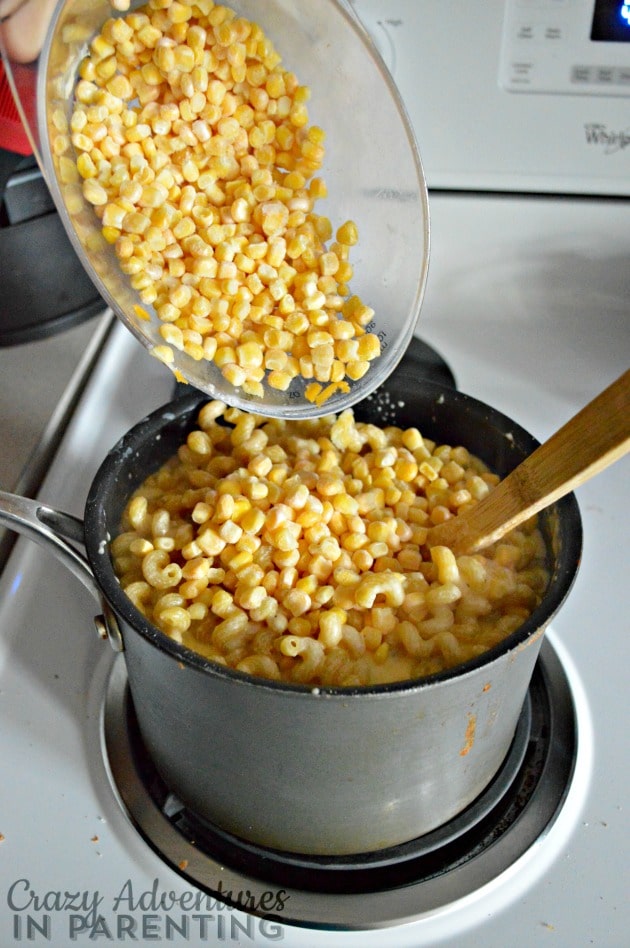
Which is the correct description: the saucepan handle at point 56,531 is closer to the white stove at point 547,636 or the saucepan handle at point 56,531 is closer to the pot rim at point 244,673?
the pot rim at point 244,673

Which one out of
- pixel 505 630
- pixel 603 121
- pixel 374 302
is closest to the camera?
pixel 505 630

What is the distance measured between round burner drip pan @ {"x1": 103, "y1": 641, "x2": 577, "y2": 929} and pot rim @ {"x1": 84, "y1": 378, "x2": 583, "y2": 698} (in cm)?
18

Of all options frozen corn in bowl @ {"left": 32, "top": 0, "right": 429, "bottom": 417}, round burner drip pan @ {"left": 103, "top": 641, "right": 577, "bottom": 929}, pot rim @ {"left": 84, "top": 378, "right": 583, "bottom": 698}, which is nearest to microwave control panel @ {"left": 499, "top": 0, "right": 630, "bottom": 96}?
frozen corn in bowl @ {"left": 32, "top": 0, "right": 429, "bottom": 417}

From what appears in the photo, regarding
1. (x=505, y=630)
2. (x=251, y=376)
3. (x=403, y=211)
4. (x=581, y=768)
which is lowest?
(x=581, y=768)

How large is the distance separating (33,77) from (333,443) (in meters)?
0.41

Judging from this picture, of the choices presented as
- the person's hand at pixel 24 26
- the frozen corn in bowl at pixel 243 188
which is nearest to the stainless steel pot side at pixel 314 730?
the frozen corn in bowl at pixel 243 188

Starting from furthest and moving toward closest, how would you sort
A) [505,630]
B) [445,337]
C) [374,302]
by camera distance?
[445,337], [374,302], [505,630]

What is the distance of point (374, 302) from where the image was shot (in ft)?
2.72

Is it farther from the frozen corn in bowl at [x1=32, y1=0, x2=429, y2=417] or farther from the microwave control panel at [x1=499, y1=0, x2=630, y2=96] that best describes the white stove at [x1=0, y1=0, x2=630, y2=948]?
the frozen corn in bowl at [x1=32, y1=0, x2=429, y2=417]

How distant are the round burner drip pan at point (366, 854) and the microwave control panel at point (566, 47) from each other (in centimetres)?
66

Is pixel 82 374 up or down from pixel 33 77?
down

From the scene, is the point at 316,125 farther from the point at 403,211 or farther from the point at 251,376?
the point at 251,376

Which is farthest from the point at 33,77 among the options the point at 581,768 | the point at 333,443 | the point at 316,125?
the point at 581,768

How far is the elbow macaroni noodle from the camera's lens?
2.29ft
